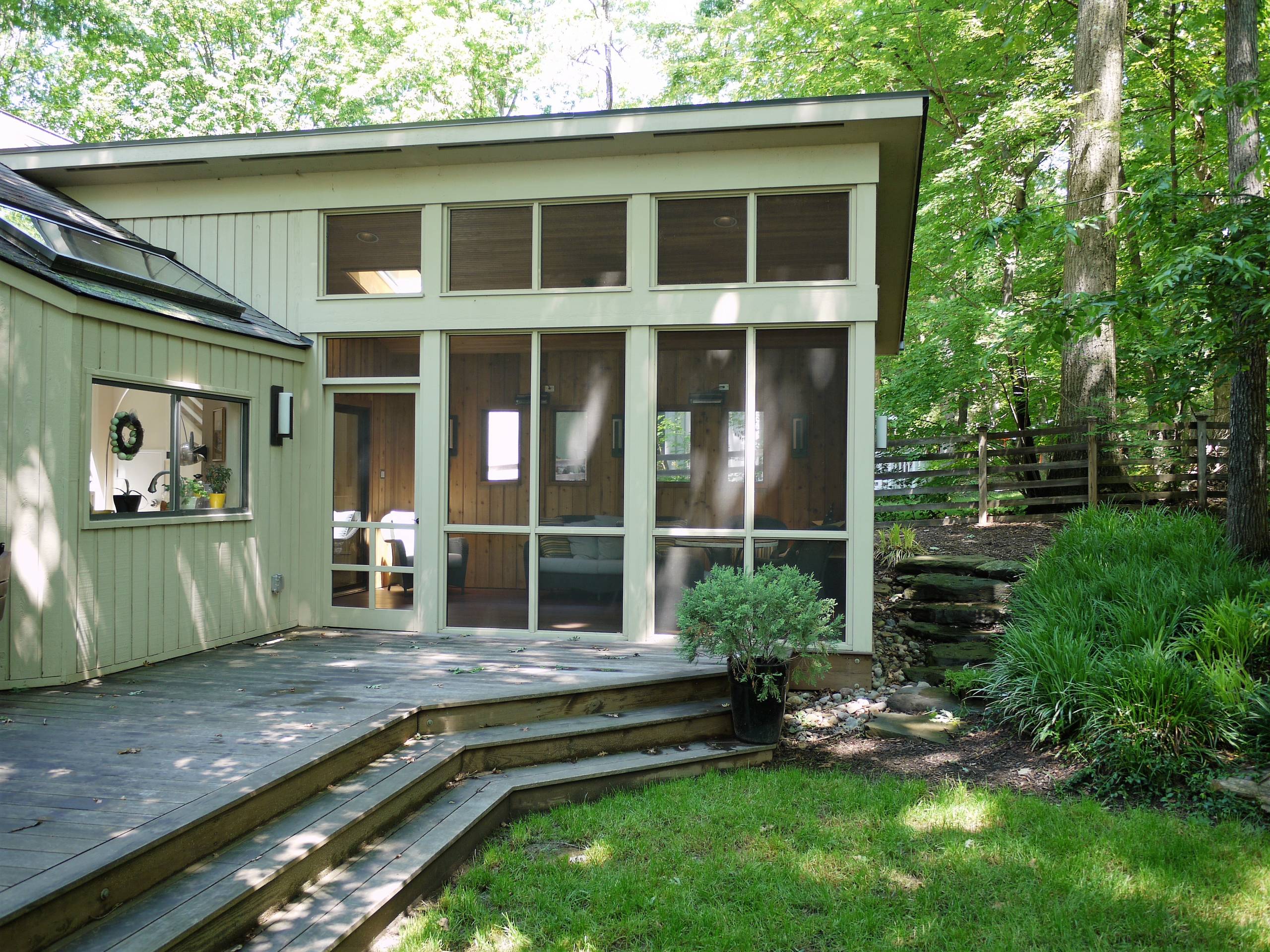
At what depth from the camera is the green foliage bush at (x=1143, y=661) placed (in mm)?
4027

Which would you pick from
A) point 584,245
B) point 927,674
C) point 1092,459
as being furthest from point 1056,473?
point 584,245

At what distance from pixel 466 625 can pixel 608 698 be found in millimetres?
1929

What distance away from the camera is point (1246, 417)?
6.15 metres

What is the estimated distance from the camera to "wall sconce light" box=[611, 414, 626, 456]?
19.5 ft

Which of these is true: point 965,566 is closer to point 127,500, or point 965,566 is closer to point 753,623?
point 753,623

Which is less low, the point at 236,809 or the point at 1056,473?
the point at 1056,473

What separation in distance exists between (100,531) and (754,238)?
4761 mm

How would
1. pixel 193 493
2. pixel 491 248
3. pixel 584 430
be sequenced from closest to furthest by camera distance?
1. pixel 193 493
2. pixel 584 430
3. pixel 491 248

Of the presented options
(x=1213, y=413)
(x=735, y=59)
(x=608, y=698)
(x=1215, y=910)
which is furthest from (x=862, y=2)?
(x=1215, y=910)

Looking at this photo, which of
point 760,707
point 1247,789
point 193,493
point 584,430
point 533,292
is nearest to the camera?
Answer: point 1247,789

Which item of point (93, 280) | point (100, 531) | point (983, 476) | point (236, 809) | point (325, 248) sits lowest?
point (236, 809)

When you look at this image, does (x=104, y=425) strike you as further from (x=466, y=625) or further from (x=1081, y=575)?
(x=1081, y=575)

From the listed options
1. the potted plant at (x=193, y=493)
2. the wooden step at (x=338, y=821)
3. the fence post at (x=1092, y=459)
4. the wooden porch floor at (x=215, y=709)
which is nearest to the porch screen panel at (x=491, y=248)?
the potted plant at (x=193, y=493)

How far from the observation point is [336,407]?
6520 millimetres
